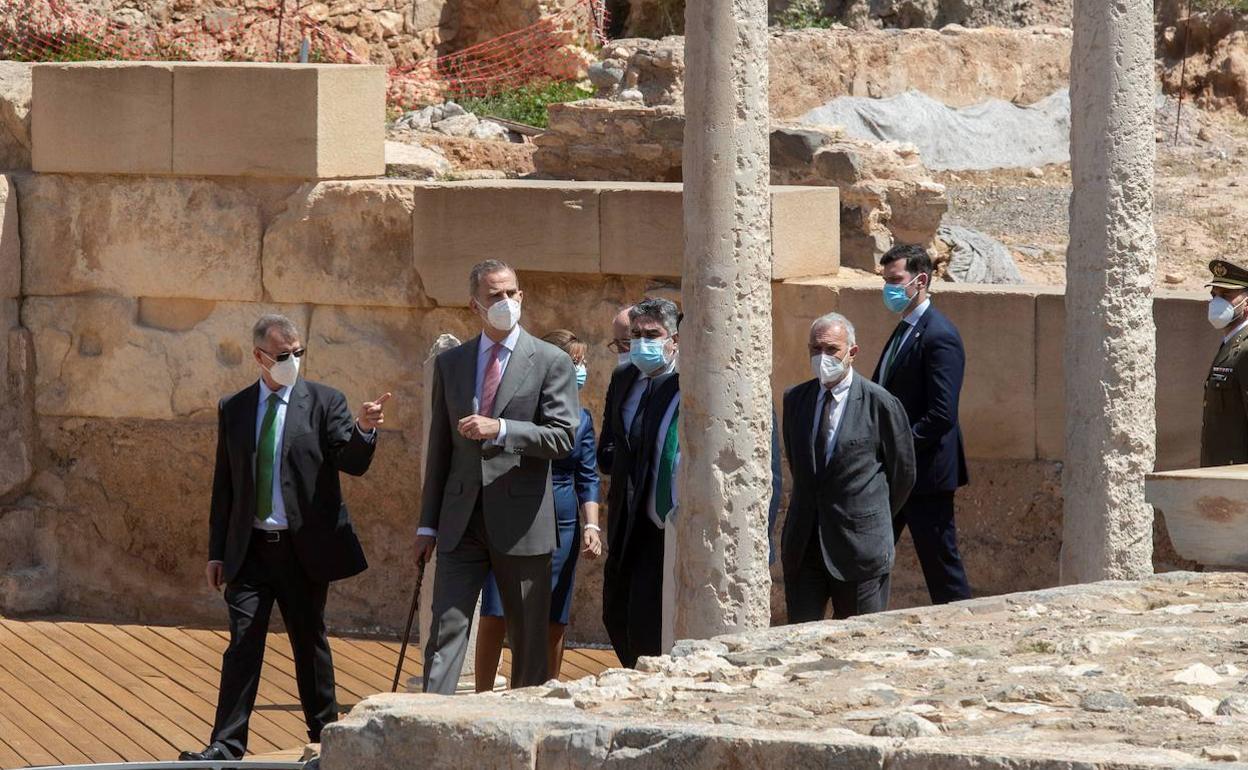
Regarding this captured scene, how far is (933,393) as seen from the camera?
8.09 metres

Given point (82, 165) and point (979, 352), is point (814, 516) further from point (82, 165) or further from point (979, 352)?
point (82, 165)

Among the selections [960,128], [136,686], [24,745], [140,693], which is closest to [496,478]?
[24,745]

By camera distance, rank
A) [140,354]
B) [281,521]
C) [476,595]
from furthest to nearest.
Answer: [140,354]
[281,521]
[476,595]

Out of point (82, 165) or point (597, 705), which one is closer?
point (597, 705)

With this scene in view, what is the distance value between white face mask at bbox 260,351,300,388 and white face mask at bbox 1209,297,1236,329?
3574 mm

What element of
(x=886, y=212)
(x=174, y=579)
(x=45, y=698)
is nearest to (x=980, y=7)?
(x=886, y=212)

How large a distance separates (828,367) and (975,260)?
434 cm

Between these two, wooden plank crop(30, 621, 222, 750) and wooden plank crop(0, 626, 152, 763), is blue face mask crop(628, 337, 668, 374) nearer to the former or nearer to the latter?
wooden plank crop(30, 621, 222, 750)

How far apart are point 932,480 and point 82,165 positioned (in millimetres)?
4774

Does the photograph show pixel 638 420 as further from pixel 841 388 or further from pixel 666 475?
pixel 841 388

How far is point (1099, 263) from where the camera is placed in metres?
7.59

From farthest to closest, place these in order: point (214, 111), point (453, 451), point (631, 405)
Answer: point (214, 111) < point (631, 405) < point (453, 451)

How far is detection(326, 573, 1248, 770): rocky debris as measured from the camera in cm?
427

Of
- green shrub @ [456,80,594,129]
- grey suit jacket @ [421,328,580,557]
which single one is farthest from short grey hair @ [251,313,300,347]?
green shrub @ [456,80,594,129]
